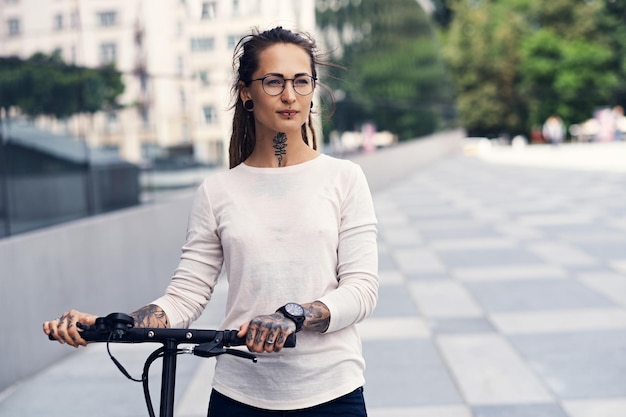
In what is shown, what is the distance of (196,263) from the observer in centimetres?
204

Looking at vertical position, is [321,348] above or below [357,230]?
below

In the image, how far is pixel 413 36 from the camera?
3366 centimetres

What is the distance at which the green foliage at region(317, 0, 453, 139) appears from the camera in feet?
57.2

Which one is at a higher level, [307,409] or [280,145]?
[280,145]


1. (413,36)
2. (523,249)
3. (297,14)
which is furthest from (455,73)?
(523,249)

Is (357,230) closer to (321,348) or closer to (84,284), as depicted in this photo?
(321,348)

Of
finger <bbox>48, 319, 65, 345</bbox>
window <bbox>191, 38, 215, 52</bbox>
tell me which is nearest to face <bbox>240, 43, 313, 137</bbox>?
finger <bbox>48, 319, 65, 345</bbox>

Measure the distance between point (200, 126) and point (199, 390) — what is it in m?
4.62

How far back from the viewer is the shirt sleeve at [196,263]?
2.01m

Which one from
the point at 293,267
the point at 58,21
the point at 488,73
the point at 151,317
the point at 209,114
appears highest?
the point at 488,73

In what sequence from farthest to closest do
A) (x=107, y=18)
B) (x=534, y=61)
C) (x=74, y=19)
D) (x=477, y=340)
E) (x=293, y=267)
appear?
(x=534, y=61), (x=107, y=18), (x=74, y=19), (x=477, y=340), (x=293, y=267)

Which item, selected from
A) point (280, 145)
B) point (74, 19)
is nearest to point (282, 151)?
point (280, 145)

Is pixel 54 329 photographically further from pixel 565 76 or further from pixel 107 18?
pixel 565 76

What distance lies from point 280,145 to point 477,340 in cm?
394
